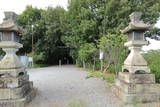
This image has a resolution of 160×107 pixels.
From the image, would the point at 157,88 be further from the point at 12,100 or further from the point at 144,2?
the point at 144,2

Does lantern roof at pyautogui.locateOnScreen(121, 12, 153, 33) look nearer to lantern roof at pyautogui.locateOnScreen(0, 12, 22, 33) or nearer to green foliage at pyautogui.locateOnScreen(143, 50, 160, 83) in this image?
green foliage at pyautogui.locateOnScreen(143, 50, 160, 83)

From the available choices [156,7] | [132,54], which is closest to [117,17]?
[156,7]

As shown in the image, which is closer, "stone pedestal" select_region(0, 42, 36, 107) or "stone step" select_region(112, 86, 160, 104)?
"stone pedestal" select_region(0, 42, 36, 107)

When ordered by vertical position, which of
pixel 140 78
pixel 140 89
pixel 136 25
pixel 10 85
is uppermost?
pixel 136 25

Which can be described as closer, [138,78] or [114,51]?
[138,78]

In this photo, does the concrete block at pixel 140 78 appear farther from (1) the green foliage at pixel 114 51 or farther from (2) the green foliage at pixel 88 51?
(2) the green foliage at pixel 88 51

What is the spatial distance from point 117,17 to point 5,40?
32.7 feet

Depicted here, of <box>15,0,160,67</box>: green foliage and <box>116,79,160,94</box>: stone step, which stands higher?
<box>15,0,160,67</box>: green foliage

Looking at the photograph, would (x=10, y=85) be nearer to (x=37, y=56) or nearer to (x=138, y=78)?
(x=138, y=78)

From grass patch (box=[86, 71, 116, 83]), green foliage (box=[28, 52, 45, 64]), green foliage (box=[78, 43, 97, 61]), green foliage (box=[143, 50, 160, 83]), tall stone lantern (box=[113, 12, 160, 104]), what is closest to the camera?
tall stone lantern (box=[113, 12, 160, 104])

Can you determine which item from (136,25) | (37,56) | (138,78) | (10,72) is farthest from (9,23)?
(37,56)

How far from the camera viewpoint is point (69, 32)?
14.5m

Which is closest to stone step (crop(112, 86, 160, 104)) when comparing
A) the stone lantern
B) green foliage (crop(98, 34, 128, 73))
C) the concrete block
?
the concrete block

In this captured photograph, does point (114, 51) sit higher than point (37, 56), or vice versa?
point (114, 51)
